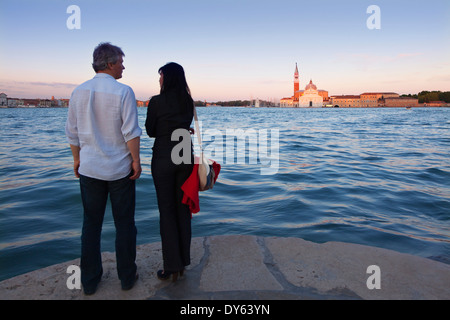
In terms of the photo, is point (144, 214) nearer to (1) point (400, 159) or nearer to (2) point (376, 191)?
(2) point (376, 191)

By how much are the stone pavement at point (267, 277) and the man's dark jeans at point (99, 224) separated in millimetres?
139

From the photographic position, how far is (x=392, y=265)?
2.75 meters

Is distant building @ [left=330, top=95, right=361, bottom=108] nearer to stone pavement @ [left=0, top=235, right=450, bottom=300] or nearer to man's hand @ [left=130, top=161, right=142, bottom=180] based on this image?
stone pavement @ [left=0, top=235, right=450, bottom=300]

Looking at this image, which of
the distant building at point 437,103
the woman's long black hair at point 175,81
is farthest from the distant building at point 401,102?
the woman's long black hair at point 175,81

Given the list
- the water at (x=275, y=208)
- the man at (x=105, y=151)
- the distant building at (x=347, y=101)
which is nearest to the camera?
the man at (x=105, y=151)

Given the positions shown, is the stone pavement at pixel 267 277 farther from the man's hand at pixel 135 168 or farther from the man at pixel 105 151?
the man's hand at pixel 135 168

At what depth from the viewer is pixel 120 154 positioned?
2.29 m

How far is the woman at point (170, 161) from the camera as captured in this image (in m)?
2.33

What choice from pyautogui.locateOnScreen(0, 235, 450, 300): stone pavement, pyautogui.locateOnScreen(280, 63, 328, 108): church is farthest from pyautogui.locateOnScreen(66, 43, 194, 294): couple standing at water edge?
pyautogui.locateOnScreen(280, 63, 328, 108): church

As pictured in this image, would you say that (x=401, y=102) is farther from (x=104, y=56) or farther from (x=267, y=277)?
(x=104, y=56)

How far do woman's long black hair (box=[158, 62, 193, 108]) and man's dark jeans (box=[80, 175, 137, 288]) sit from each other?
0.69 m

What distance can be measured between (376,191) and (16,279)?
20.3ft

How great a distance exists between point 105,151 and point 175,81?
0.69 metres

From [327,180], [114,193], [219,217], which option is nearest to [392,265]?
[114,193]
